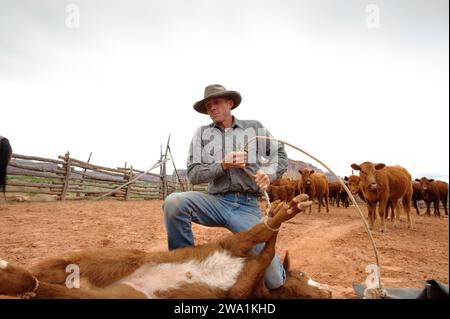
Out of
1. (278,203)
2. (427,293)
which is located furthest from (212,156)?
(427,293)

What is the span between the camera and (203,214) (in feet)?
10.8

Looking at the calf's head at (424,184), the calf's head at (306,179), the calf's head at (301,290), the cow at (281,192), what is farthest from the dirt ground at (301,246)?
the calf's head at (424,184)

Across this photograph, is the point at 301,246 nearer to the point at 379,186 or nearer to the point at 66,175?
the point at 379,186

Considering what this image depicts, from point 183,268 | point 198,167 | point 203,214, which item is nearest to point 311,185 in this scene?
point 198,167

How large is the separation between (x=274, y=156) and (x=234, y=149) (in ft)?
1.58

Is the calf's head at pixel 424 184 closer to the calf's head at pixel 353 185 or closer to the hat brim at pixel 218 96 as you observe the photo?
the calf's head at pixel 353 185

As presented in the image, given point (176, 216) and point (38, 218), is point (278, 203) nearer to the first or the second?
point (176, 216)

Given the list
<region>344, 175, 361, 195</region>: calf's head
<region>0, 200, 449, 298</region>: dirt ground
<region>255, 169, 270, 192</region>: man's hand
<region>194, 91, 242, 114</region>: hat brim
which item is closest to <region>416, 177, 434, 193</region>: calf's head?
<region>344, 175, 361, 195</region>: calf's head

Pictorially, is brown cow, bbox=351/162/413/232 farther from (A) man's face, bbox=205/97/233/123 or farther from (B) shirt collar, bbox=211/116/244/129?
(A) man's face, bbox=205/97/233/123

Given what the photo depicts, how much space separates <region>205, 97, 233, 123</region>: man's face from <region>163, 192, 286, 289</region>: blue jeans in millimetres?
903

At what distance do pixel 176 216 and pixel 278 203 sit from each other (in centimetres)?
105

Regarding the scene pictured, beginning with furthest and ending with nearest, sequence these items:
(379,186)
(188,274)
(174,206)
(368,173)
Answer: (379,186), (368,173), (174,206), (188,274)

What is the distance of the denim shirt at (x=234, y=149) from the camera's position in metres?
3.44
